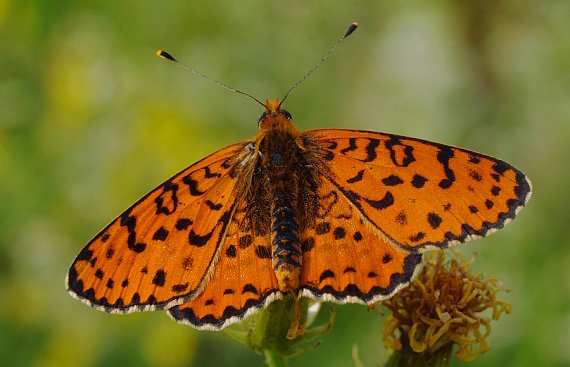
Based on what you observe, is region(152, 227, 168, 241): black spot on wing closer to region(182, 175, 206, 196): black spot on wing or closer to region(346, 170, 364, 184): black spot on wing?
region(182, 175, 206, 196): black spot on wing

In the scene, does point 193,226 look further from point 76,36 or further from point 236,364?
point 76,36

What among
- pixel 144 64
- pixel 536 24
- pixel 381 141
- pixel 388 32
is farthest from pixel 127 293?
pixel 536 24

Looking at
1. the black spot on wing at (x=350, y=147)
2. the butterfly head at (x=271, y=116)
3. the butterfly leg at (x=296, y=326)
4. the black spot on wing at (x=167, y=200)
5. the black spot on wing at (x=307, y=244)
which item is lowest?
the butterfly leg at (x=296, y=326)

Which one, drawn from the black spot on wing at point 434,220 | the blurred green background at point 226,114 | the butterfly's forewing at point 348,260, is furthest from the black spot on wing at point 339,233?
the blurred green background at point 226,114

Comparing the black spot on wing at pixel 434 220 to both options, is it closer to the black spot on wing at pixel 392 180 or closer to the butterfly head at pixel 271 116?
the black spot on wing at pixel 392 180

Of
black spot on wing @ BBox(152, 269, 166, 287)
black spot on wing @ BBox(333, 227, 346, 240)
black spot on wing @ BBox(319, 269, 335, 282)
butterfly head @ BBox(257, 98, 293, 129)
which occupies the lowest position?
black spot on wing @ BBox(152, 269, 166, 287)

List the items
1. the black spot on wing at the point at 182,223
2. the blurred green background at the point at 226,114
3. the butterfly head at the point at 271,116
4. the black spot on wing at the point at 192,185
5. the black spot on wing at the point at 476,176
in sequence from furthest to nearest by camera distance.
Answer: the blurred green background at the point at 226,114, the butterfly head at the point at 271,116, the black spot on wing at the point at 192,185, the black spot on wing at the point at 182,223, the black spot on wing at the point at 476,176

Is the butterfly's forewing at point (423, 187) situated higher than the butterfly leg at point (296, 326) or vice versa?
the butterfly's forewing at point (423, 187)

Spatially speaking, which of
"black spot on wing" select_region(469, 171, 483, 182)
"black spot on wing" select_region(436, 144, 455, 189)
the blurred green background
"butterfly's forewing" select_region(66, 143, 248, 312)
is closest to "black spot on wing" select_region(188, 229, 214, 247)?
"butterfly's forewing" select_region(66, 143, 248, 312)
